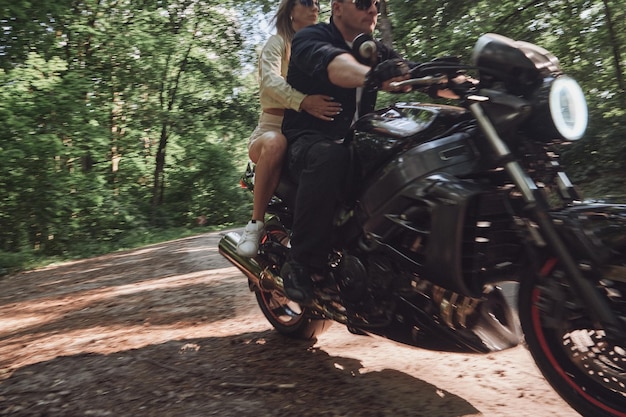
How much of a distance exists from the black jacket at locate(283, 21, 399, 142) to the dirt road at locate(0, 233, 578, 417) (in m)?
1.39

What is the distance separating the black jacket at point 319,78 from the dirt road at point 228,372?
1395 mm

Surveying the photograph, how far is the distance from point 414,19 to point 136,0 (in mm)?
10320

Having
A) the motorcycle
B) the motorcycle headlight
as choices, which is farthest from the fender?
the motorcycle headlight

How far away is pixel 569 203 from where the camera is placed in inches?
78.6

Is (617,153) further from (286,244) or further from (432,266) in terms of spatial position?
(432,266)

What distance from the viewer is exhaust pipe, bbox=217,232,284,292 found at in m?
3.34

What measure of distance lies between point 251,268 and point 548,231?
222cm

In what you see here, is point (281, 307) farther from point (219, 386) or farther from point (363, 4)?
point (363, 4)

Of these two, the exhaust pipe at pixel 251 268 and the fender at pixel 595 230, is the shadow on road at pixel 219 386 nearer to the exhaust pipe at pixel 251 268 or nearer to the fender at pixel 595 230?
→ the exhaust pipe at pixel 251 268

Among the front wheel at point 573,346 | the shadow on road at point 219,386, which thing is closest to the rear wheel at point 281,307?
the shadow on road at point 219,386

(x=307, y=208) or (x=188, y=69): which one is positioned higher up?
(x=188, y=69)

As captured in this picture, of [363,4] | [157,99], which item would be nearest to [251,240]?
[363,4]

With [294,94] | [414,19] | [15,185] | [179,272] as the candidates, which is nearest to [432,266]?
[294,94]

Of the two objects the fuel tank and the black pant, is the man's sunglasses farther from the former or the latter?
the black pant
